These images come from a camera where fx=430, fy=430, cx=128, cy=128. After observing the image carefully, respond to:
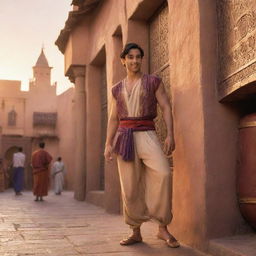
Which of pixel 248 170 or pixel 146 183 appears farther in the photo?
pixel 146 183

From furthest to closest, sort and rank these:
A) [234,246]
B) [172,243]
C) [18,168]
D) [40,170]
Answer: [18,168] < [40,170] < [172,243] < [234,246]

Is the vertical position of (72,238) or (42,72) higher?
(42,72)

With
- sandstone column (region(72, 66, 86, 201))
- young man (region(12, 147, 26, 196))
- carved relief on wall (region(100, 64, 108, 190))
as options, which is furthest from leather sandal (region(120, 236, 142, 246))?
young man (region(12, 147, 26, 196))

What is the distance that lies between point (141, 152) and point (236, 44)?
1223 mm

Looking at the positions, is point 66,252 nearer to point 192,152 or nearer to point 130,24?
point 192,152

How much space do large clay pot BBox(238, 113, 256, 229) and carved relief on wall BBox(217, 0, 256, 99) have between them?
310 mm

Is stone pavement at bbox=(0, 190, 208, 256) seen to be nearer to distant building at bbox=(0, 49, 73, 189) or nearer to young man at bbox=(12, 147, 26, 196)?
young man at bbox=(12, 147, 26, 196)

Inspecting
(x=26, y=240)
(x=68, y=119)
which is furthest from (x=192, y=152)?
→ (x=68, y=119)

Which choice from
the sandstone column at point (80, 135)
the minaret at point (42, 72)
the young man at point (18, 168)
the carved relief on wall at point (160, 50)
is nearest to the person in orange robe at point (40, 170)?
the sandstone column at point (80, 135)

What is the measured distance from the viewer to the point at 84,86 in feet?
34.4

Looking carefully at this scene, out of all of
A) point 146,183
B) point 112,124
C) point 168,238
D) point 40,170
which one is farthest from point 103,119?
point 168,238

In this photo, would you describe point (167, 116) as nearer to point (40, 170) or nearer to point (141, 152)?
point (141, 152)

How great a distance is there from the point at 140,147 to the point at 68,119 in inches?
854

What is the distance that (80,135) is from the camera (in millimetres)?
10250
